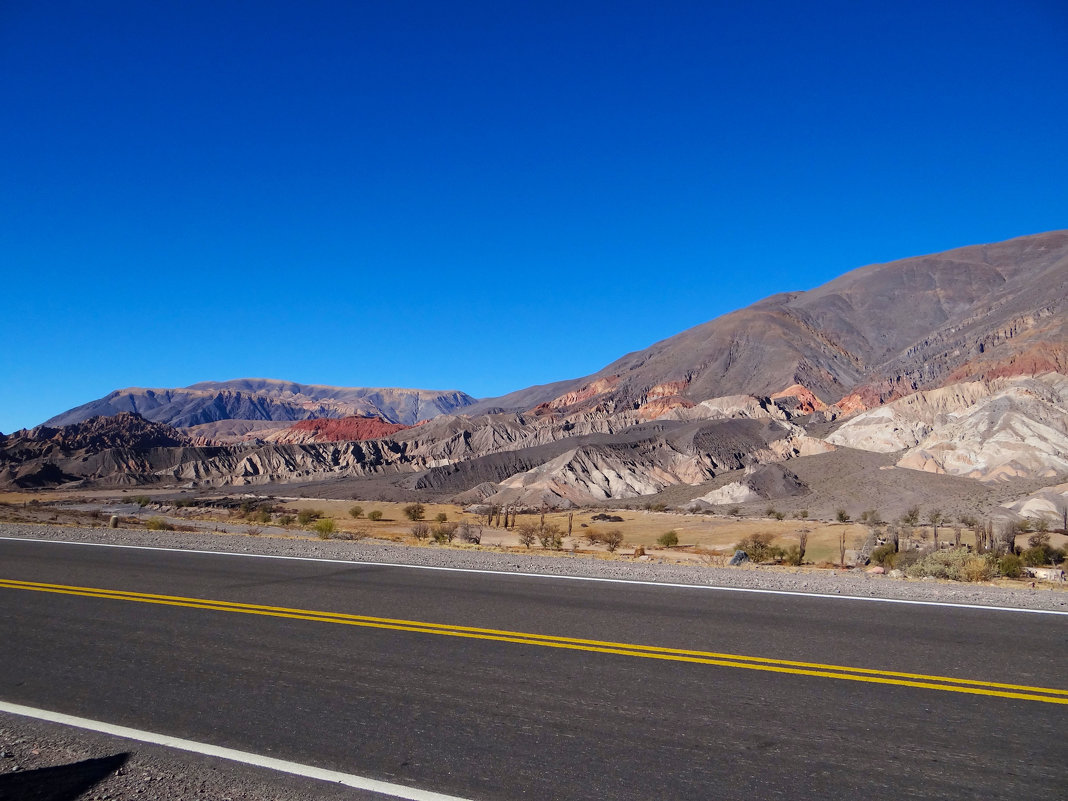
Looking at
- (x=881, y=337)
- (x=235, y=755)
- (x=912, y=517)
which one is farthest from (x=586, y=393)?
(x=235, y=755)

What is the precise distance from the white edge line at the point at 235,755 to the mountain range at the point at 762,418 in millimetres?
53957

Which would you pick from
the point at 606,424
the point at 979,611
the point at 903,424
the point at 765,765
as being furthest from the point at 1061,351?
the point at 765,765

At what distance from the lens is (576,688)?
18.4 feet

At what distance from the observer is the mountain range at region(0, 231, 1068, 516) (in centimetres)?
5991

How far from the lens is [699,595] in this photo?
9.32 metres

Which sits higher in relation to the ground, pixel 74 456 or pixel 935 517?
pixel 74 456

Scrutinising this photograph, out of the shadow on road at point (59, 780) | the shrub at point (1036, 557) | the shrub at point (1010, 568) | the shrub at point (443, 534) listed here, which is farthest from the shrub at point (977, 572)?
the shrub at point (443, 534)

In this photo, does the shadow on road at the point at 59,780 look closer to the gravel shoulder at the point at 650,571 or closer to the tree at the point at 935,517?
the gravel shoulder at the point at 650,571

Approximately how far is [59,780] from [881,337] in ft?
484

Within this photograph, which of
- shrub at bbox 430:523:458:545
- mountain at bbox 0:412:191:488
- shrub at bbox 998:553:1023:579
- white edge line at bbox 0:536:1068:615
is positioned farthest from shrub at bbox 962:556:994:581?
mountain at bbox 0:412:191:488

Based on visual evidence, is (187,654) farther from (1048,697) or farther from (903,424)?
(903,424)

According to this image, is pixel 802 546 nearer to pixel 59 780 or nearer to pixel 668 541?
pixel 668 541

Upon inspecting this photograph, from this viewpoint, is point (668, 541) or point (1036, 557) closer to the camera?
point (1036, 557)

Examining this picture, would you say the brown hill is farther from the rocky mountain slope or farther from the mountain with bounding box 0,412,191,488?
the rocky mountain slope
